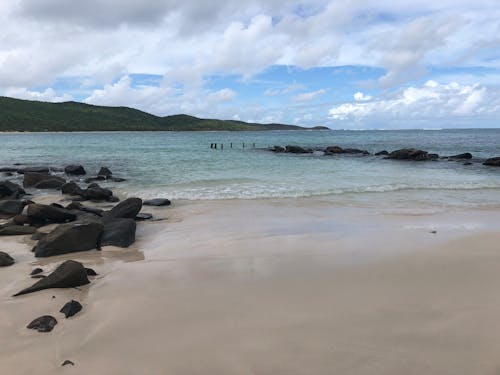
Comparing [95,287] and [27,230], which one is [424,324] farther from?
[27,230]

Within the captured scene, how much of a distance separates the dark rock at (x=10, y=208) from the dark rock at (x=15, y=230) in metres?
2.89

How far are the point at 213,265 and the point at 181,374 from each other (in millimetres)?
3502

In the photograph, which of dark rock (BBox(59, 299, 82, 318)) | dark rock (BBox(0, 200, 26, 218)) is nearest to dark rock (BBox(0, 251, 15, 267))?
dark rock (BBox(59, 299, 82, 318))

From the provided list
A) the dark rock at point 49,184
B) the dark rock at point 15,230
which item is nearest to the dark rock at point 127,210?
the dark rock at point 15,230

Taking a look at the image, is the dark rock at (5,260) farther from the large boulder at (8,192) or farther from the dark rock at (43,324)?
the large boulder at (8,192)

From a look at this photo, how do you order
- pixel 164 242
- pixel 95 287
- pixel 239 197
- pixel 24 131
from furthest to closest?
pixel 24 131 < pixel 239 197 < pixel 164 242 < pixel 95 287

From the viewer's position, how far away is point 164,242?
966 cm

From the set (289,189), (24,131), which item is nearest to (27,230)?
(289,189)

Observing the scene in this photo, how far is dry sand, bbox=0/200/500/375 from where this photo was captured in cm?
440

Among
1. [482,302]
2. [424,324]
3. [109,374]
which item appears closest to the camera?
[109,374]

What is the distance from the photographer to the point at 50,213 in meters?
11.7

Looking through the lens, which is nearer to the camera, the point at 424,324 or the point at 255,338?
the point at 255,338

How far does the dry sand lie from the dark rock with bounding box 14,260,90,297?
15cm

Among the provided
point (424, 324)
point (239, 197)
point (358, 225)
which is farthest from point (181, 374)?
point (239, 197)
